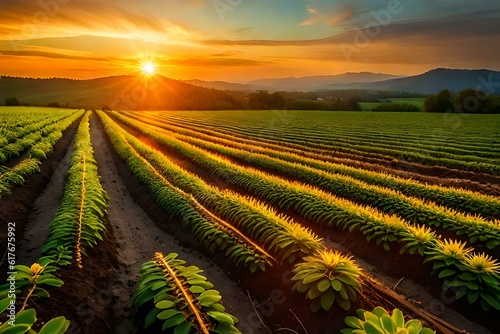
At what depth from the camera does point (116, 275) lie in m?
6.11

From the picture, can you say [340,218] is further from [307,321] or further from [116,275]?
[116,275]

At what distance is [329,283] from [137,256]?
4542 millimetres

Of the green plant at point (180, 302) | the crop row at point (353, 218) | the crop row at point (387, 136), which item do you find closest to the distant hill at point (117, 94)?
the crop row at point (387, 136)

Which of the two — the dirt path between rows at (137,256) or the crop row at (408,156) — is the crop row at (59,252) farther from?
the crop row at (408,156)

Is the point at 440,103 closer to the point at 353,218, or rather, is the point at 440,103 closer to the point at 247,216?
the point at 353,218

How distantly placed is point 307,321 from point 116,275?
11.5ft

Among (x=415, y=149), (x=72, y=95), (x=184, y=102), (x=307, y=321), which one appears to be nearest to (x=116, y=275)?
(x=307, y=321)

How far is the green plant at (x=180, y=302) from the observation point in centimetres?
371

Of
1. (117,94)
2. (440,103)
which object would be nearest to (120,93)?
(117,94)

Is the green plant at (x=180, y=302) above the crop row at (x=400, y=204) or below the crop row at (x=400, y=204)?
above

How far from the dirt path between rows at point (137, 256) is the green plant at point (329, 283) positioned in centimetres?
90

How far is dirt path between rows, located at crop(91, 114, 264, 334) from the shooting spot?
5004 millimetres

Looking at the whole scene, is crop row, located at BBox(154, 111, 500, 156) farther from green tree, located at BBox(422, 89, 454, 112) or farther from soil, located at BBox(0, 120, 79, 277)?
green tree, located at BBox(422, 89, 454, 112)

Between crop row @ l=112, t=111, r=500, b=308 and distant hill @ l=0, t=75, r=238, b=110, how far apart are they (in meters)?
107
